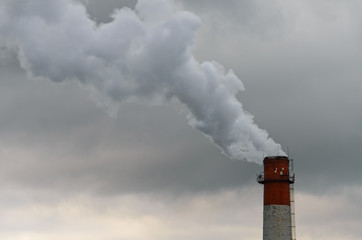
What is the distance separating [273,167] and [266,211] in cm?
421

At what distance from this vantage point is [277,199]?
6738cm

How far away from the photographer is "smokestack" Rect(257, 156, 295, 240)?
2618 inches

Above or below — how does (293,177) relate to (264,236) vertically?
above

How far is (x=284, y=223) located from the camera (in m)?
66.6

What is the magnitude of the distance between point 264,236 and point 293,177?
21.0 feet

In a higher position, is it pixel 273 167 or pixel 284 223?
pixel 273 167

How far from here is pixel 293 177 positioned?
227ft

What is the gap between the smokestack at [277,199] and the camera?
66.5m

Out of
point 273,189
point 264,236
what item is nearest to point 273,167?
point 273,189

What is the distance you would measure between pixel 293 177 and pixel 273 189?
102 inches

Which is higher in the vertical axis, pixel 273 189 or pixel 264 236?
pixel 273 189

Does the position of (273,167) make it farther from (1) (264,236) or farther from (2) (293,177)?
(1) (264,236)

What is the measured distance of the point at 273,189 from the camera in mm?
67875

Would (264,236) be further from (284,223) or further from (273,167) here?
(273,167)
